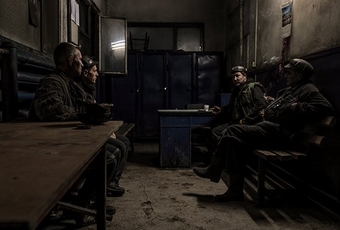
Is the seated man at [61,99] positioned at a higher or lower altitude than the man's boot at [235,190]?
higher

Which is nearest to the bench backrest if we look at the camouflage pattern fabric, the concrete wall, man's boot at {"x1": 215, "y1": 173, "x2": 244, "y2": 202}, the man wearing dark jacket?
man's boot at {"x1": 215, "y1": 173, "x2": 244, "y2": 202}

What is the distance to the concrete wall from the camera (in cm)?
813

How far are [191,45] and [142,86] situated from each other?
187 centimetres

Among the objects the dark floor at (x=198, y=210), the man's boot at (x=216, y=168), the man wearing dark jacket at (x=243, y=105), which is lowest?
the dark floor at (x=198, y=210)

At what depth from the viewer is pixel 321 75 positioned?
3.09 metres

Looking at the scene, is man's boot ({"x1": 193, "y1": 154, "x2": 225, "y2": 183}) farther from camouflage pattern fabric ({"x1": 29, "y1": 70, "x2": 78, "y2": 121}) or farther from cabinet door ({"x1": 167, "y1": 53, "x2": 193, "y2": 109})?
cabinet door ({"x1": 167, "y1": 53, "x2": 193, "y2": 109})

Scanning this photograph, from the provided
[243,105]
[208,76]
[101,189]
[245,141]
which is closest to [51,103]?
[101,189]

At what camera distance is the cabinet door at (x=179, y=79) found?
294 inches

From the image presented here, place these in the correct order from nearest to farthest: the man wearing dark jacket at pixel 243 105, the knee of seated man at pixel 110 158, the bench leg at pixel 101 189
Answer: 1. the bench leg at pixel 101 189
2. the knee of seated man at pixel 110 158
3. the man wearing dark jacket at pixel 243 105

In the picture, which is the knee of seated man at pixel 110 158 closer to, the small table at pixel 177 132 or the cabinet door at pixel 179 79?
the small table at pixel 177 132

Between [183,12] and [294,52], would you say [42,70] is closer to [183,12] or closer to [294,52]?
[294,52]

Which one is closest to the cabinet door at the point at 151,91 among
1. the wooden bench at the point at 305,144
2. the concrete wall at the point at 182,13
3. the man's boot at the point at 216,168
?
the concrete wall at the point at 182,13

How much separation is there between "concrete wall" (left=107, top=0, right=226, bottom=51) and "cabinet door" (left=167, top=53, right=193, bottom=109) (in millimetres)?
993

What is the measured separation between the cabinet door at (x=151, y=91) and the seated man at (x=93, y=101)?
4018 mm
